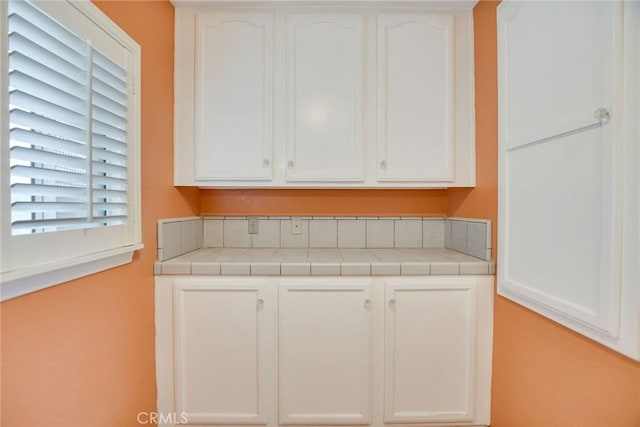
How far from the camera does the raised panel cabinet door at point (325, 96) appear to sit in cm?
147

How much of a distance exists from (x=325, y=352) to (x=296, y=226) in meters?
0.78

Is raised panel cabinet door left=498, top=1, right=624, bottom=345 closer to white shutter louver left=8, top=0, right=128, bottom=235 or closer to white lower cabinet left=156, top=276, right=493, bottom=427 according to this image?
white lower cabinet left=156, top=276, right=493, bottom=427

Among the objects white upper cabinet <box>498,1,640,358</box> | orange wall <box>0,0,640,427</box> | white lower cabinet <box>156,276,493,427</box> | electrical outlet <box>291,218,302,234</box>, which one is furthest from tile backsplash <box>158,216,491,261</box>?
white upper cabinet <box>498,1,640,358</box>

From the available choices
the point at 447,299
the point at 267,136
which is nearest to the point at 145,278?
the point at 267,136

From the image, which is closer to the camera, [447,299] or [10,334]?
[10,334]

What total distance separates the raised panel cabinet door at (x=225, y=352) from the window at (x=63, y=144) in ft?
1.34

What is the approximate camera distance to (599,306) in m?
0.77

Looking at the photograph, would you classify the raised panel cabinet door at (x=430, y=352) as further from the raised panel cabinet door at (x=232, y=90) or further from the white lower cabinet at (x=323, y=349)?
the raised panel cabinet door at (x=232, y=90)

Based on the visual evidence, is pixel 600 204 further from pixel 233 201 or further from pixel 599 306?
pixel 233 201

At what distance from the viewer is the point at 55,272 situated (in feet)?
2.52

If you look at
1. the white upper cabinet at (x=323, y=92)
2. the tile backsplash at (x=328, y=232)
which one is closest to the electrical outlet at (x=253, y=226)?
the tile backsplash at (x=328, y=232)

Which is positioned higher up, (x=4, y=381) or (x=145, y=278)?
(x=145, y=278)

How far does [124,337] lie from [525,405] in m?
1.66

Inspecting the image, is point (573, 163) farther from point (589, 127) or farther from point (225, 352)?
point (225, 352)
